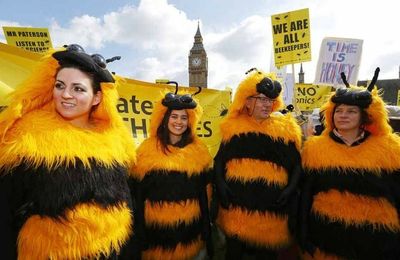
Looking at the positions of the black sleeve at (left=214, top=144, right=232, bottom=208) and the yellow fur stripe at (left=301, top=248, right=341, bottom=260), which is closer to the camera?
the yellow fur stripe at (left=301, top=248, right=341, bottom=260)

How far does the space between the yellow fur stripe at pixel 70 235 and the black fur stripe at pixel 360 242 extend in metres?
1.86

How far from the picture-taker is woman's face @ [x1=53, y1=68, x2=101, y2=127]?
6.36 ft

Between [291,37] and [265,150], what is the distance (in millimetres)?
4441

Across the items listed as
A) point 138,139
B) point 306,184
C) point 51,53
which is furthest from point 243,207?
point 138,139

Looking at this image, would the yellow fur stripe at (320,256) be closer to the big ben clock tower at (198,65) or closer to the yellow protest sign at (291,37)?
the yellow protest sign at (291,37)

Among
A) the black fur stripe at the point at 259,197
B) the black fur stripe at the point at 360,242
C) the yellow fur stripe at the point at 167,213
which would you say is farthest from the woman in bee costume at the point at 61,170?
the black fur stripe at the point at 360,242

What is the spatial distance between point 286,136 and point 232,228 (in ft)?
3.42

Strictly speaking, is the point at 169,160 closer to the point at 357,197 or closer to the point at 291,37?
the point at 357,197

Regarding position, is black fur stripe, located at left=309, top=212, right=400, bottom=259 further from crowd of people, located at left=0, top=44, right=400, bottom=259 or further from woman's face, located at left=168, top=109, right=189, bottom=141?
woman's face, located at left=168, top=109, right=189, bottom=141

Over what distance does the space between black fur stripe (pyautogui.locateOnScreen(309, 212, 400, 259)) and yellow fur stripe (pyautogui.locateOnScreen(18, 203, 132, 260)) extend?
1857 mm

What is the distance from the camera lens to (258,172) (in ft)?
9.35

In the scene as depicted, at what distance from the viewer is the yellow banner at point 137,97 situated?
3.69 metres

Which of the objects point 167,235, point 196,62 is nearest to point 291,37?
point 167,235

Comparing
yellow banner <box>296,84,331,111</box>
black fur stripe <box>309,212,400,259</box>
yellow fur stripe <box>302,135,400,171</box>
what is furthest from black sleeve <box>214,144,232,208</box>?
yellow banner <box>296,84,331,111</box>
